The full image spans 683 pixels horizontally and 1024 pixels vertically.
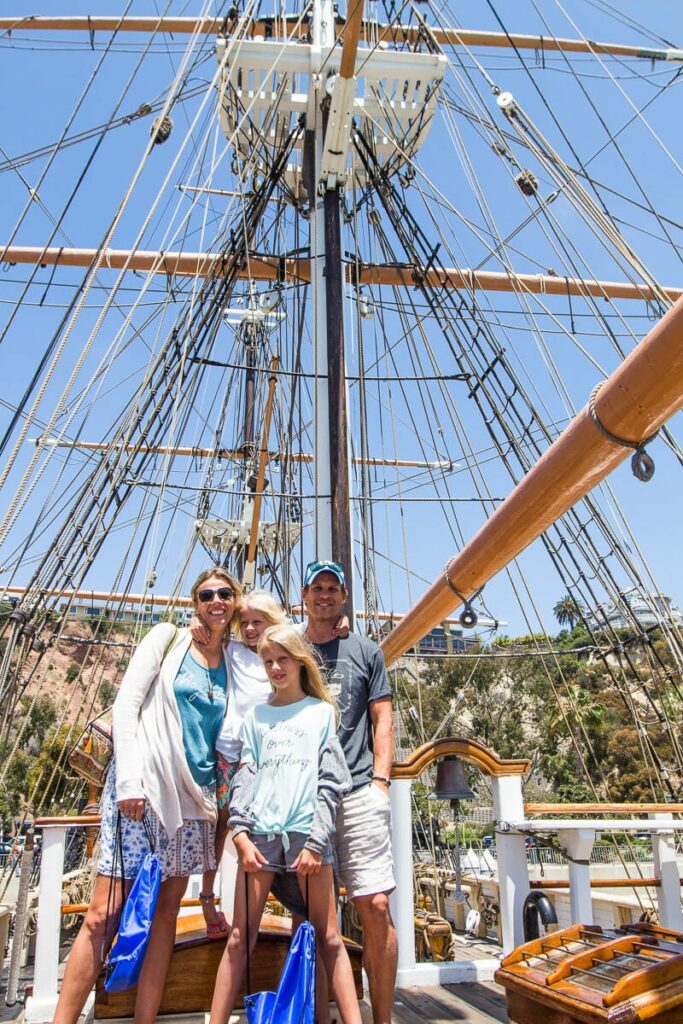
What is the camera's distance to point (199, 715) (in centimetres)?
263

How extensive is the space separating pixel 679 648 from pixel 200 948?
15.3 feet

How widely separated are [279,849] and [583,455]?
1749 mm

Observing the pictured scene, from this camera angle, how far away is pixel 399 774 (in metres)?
3.77

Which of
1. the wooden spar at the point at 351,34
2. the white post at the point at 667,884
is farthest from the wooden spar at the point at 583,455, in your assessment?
the wooden spar at the point at 351,34

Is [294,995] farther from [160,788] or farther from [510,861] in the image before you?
[510,861]

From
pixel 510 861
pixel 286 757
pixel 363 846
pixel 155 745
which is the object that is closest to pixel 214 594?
pixel 155 745

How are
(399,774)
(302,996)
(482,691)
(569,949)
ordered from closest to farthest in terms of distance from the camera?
(302,996)
(569,949)
(399,774)
(482,691)

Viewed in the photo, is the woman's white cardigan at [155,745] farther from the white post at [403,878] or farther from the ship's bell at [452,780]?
the ship's bell at [452,780]

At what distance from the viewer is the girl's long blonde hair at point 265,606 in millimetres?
2818

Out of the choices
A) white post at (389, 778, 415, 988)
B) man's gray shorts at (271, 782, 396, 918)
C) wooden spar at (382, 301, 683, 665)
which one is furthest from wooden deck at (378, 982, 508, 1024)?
wooden spar at (382, 301, 683, 665)

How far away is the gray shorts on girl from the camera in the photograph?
2324mm

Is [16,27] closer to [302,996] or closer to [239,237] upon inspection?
[239,237]

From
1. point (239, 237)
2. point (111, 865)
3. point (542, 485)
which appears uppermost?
point (239, 237)

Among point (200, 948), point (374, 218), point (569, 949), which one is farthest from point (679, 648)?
point (374, 218)
